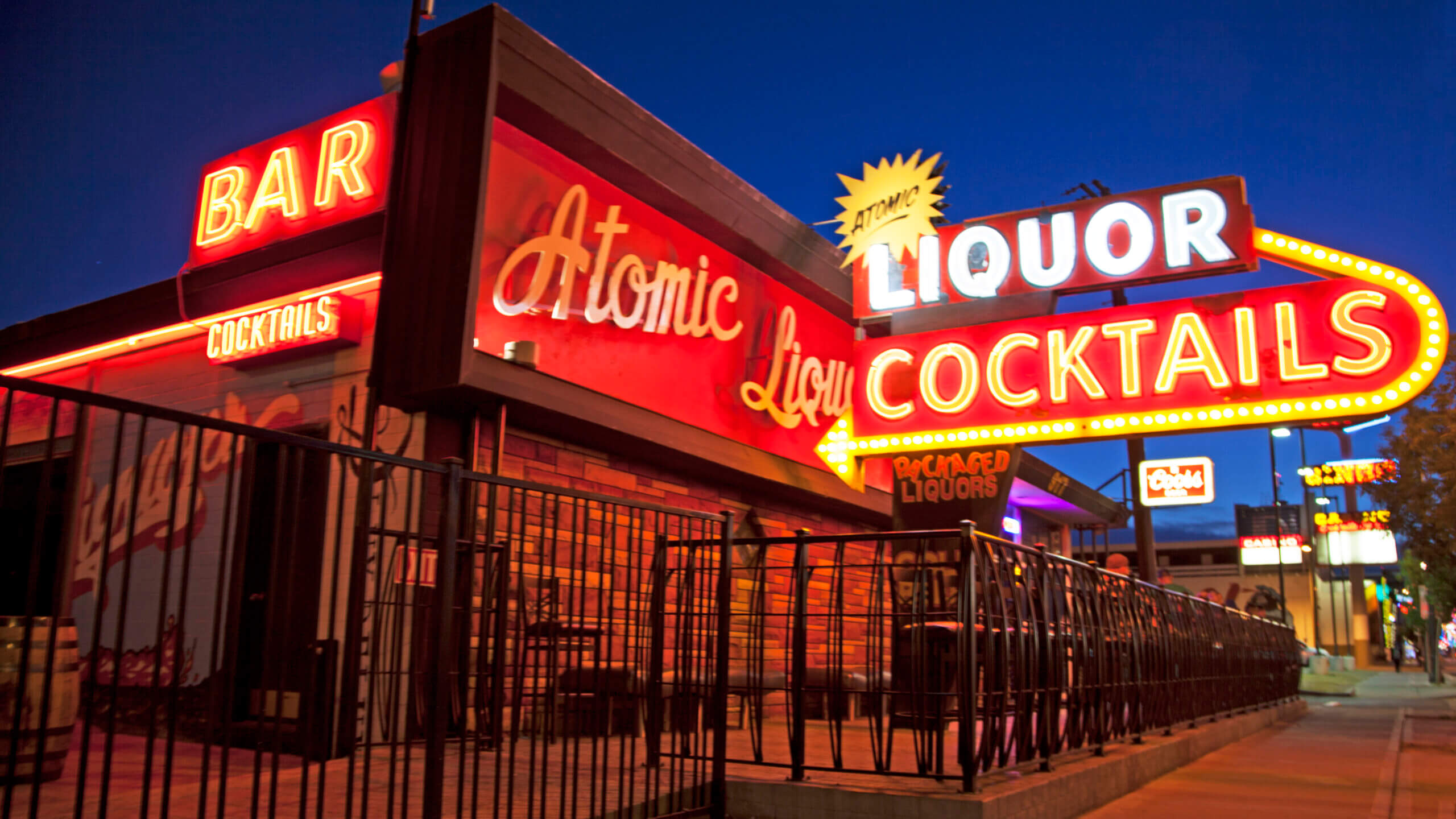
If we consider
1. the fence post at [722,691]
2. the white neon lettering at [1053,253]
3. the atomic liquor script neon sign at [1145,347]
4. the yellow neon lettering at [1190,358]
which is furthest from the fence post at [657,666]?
the white neon lettering at [1053,253]

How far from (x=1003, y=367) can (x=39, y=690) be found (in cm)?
952

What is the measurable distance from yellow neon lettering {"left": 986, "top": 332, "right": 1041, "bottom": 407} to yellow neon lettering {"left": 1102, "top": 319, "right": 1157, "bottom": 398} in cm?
83

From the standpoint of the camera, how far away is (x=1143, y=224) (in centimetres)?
1157

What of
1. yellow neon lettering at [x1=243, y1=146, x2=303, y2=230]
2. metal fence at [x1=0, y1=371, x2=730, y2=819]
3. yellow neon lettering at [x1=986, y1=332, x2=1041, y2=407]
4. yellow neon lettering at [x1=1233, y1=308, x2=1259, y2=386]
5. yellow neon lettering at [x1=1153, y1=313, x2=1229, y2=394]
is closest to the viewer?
metal fence at [x1=0, y1=371, x2=730, y2=819]

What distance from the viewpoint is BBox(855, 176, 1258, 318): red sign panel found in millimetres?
11250

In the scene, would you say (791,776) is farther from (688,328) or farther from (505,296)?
(688,328)

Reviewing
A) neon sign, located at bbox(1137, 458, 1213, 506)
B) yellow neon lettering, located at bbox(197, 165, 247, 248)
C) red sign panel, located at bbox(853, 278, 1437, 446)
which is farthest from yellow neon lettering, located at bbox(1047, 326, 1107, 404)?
neon sign, located at bbox(1137, 458, 1213, 506)

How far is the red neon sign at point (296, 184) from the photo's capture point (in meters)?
9.34

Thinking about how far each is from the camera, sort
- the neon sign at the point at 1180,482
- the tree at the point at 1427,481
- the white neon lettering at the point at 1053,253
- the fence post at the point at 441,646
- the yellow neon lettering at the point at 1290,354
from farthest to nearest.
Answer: the neon sign at the point at 1180,482
the tree at the point at 1427,481
the white neon lettering at the point at 1053,253
the yellow neon lettering at the point at 1290,354
the fence post at the point at 441,646

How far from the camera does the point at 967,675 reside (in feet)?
18.3

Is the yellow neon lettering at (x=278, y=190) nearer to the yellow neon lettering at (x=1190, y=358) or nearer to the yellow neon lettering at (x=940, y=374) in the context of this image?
the yellow neon lettering at (x=940, y=374)

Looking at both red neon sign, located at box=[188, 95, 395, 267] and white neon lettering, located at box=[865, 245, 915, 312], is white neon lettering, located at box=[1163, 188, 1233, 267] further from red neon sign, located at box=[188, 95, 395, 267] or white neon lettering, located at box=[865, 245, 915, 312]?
red neon sign, located at box=[188, 95, 395, 267]

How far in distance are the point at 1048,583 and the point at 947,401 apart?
5.29 meters

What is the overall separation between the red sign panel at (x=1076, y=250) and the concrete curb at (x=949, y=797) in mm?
5805
